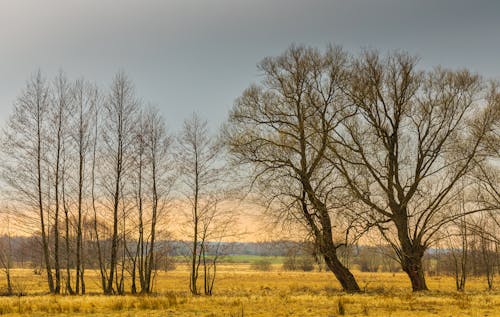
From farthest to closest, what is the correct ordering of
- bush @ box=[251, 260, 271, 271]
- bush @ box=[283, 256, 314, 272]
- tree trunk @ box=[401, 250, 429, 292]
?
bush @ box=[251, 260, 271, 271] < bush @ box=[283, 256, 314, 272] < tree trunk @ box=[401, 250, 429, 292]

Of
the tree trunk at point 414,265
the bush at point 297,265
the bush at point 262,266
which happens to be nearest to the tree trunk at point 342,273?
the tree trunk at point 414,265

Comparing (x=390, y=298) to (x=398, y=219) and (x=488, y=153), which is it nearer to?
(x=398, y=219)

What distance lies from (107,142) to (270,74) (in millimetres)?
9975

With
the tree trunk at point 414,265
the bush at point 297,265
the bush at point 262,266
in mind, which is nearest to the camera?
the tree trunk at point 414,265

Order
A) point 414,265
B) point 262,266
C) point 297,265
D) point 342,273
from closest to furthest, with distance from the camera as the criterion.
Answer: point 414,265 → point 342,273 → point 297,265 → point 262,266

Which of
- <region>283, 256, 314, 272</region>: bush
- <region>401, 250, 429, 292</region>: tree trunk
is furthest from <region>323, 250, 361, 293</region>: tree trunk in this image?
<region>283, 256, 314, 272</region>: bush

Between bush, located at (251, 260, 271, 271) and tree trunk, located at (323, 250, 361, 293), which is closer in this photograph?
tree trunk, located at (323, 250, 361, 293)

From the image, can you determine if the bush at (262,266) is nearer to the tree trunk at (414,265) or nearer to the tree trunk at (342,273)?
the tree trunk at (342,273)

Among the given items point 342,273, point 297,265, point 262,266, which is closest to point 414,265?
point 342,273

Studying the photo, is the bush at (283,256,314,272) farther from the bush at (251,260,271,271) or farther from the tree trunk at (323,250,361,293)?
the tree trunk at (323,250,361,293)

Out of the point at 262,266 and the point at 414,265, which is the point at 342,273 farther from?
the point at 262,266

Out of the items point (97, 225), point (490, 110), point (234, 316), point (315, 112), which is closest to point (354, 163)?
point (315, 112)

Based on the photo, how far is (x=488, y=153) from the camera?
2367 cm

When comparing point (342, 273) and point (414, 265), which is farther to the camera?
point (342, 273)
